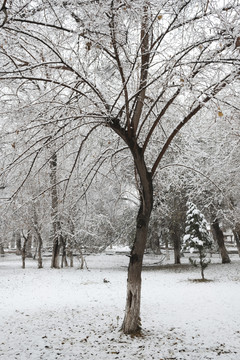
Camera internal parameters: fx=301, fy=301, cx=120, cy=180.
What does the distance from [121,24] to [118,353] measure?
15.7ft

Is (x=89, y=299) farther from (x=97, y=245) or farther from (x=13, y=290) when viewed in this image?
(x=97, y=245)

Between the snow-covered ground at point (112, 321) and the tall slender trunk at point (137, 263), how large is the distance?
0.29 meters

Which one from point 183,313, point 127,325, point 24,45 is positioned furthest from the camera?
point 183,313

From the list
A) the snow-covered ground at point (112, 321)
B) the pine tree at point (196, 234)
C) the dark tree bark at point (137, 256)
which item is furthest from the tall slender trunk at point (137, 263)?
the pine tree at point (196, 234)

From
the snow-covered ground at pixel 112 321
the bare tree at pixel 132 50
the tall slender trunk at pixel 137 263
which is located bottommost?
the snow-covered ground at pixel 112 321

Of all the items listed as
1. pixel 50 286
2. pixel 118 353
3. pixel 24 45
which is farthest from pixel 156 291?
pixel 24 45

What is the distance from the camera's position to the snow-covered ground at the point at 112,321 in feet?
16.0

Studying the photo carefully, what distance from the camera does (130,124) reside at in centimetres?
541

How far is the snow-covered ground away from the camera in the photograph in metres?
4.86

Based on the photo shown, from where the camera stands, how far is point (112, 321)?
269 inches

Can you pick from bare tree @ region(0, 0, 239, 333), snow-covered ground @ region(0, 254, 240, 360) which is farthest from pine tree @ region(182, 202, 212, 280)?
bare tree @ region(0, 0, 239, 333)

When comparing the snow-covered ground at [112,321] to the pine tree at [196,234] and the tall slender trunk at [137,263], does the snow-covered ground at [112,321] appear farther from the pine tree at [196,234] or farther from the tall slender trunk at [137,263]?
the pine tree at [196,234]

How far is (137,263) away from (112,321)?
2153 millimetres

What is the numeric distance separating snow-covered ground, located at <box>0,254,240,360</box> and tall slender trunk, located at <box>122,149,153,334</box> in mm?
290
